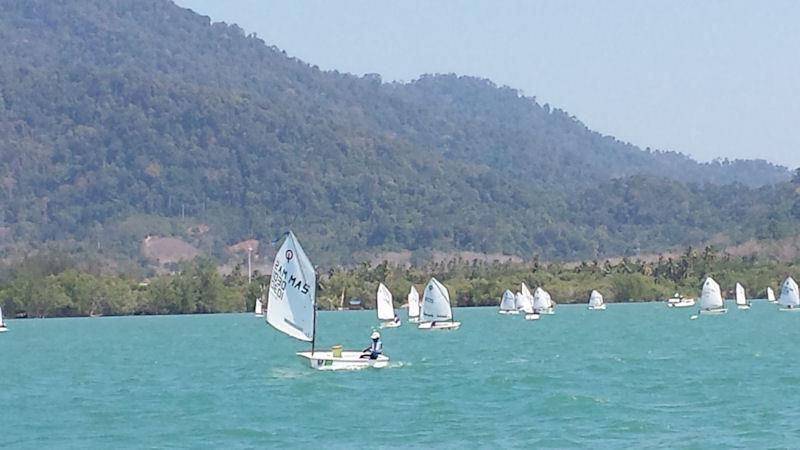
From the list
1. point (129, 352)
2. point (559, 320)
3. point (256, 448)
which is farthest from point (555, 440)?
point (559, 320)

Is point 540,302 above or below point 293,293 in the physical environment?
above

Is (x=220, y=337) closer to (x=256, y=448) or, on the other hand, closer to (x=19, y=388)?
(x=19, y=388)

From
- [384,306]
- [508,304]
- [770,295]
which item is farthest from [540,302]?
[770,295]

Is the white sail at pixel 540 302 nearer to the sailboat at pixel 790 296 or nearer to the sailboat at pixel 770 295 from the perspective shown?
the sailboat at pixel 790 296

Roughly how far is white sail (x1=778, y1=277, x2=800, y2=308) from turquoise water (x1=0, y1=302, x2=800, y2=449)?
5083cm

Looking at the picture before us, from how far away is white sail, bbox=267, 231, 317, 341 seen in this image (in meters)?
63.3

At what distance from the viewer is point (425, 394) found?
5619cm

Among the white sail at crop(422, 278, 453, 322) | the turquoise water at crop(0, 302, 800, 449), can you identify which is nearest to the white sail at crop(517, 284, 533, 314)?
the white sail at crop(422, 278, 453, 322)

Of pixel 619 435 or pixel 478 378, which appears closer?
pixel 619 435

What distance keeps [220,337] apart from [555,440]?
70142mm

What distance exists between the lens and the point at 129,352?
91625 millimetres

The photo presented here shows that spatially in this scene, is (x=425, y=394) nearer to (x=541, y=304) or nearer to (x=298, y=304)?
(x=298, y=304)

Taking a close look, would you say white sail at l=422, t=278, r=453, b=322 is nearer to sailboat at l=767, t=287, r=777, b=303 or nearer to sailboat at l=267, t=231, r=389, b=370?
sailboat at l=267, t=231, r=389, b=370

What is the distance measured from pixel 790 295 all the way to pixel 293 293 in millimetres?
95471
